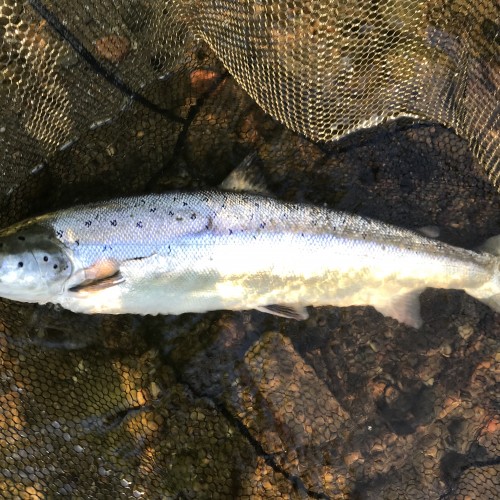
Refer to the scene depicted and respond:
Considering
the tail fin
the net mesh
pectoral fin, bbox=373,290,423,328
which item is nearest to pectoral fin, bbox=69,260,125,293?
the net mesh

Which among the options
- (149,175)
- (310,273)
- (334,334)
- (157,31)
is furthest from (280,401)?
(157,31)

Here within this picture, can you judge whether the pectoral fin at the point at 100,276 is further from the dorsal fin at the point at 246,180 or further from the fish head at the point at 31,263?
the dorsal fin at the point at 246,180

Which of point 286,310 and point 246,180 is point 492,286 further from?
point 246,180

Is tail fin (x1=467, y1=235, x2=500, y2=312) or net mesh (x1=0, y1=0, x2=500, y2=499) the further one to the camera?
tail fin (x1=467, y1=235, x2=500, y2=312)

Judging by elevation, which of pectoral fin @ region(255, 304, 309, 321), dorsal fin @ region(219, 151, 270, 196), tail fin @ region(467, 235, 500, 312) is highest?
dorsal fin @ region(219, 151, 270, 196)

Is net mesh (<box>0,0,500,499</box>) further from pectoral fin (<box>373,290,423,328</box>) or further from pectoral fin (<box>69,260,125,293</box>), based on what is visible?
pectoral fin (<box>69,260,125,293</box>)

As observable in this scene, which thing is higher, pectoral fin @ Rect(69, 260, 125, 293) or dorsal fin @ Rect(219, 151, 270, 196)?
dorsal fin @ Rect(219, 151, 270, 196)
